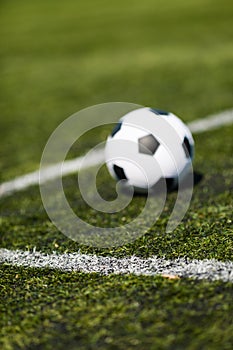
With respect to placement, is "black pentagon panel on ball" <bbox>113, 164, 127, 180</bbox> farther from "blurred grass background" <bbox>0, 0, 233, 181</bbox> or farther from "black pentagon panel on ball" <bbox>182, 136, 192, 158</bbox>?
"blurred grass background" <bbox>0, 0, 233, 181</bbox>

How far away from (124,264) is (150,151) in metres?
1.16

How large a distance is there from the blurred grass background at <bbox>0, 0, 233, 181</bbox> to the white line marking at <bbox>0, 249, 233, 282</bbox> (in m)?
1.76

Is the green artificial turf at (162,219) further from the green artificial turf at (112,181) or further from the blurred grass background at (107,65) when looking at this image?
the blurred grass background at (107,65)

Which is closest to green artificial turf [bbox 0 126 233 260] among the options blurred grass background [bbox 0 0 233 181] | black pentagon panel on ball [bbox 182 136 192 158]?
black pentagon panel on ball [bbox 182 136 192 158]

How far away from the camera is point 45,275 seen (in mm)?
3189

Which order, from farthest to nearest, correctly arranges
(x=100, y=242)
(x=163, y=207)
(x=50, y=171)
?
(x=50, y=171) < (x=163, y=207) < (x=100, y=242)

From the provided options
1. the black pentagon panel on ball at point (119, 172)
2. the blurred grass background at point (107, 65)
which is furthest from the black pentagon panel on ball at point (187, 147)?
the blurred grass background at point (107, 65)

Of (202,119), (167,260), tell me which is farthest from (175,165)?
(202,119)

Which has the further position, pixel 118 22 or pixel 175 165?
pixel 118 22

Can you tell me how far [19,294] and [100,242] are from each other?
2.55 feet

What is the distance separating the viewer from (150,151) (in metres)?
4.07

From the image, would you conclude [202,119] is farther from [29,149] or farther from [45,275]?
[45,275]

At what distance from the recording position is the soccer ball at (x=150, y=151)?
4070 millimetres

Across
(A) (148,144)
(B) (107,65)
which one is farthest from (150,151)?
(B) (107,65)
